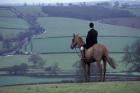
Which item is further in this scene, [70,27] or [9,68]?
[70,27]

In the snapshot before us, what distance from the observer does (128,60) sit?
24.3 m

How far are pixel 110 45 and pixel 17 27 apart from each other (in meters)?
4.62

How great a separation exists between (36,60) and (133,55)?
4.56 m

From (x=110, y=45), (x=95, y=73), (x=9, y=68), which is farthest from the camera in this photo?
(x=110, y=45)

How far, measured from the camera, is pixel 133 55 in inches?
980

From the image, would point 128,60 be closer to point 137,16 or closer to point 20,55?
point 137,16

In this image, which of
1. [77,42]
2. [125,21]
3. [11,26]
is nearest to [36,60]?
[11,26]

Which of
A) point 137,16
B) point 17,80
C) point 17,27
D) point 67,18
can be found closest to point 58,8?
point 67,18

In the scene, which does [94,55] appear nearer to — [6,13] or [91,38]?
[91,38]

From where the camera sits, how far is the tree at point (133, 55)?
948 inches

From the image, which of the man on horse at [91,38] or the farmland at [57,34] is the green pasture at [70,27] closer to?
the farmland at [57,34]

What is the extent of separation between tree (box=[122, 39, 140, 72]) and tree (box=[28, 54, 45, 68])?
3.82 m

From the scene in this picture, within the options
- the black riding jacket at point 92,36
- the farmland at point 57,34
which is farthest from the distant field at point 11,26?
the black riding jacket at point 92,36

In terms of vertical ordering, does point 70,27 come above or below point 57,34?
above
